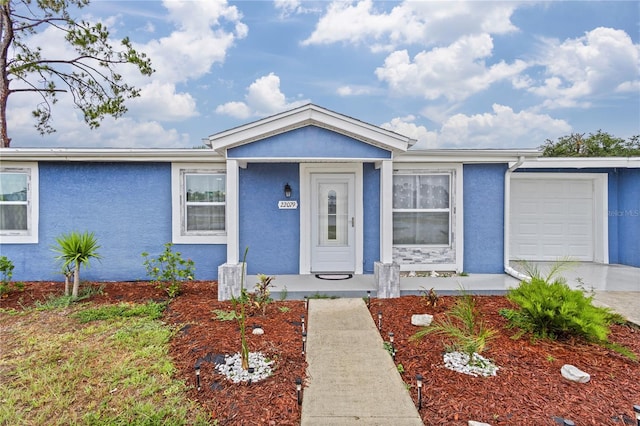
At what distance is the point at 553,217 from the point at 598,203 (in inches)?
42.5

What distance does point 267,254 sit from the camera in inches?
278

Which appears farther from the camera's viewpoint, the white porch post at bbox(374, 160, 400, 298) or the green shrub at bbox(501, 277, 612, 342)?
the white porch post at bbox(374, 160, 400, 298)

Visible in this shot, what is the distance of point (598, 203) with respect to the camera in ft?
28.0

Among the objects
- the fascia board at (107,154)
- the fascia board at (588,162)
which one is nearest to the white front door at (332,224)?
the fascia board at (107,154)

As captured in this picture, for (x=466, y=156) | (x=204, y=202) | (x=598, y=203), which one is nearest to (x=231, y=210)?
(x=204, y=202)

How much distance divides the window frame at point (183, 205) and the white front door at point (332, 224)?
197 centimetres

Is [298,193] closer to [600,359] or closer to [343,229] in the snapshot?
[343,229]

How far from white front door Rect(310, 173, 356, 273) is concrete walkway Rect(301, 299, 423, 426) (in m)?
2.21

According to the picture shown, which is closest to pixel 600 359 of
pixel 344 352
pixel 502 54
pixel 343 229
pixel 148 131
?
pixel 344 352

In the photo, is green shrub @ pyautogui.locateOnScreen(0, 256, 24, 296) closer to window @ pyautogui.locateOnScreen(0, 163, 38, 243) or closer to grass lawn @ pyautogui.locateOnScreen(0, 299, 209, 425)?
window @ pyautogui.locateOnScreen(0, 163, 38, 243)

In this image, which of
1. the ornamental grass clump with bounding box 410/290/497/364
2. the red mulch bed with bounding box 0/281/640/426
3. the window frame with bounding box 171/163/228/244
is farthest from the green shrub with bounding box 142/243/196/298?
the ornamental grass clump with bounding box 410/290/497/364

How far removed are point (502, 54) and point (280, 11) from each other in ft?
27.5

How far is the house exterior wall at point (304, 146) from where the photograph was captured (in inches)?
228

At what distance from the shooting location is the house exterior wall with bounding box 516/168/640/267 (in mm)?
8219
